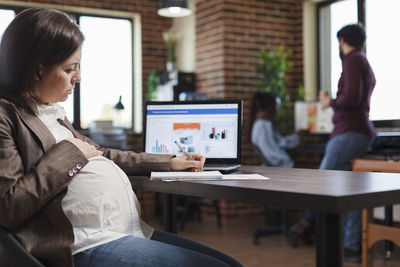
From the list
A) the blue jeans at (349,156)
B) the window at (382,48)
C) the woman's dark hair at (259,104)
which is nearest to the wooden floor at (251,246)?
the blue jeans at (349,156)

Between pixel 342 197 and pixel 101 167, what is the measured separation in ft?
2.24

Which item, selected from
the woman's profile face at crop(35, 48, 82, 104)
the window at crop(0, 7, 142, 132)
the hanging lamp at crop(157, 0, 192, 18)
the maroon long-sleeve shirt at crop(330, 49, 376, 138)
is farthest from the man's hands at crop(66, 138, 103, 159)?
the window at crop(0, 7, 142, 132)

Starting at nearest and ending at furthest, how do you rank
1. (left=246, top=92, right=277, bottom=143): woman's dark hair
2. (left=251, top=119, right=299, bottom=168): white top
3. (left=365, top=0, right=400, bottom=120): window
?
(left=251, top=119, right=299, bottom=168): white top
(left=246, top=92, right=277, bottom=143): woman's dark hair
(left=365, top=0, right=400, bottom=120): window

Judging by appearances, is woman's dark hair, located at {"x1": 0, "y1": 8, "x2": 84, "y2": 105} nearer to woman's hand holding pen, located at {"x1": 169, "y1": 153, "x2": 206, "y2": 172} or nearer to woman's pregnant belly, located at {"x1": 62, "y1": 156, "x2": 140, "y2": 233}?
woman's pregnant belly, located at {"x1": 62, "y1": 156, "x2": 140, "y2": 233}

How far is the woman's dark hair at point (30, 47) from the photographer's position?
1314 mm

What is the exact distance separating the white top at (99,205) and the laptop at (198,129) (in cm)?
63

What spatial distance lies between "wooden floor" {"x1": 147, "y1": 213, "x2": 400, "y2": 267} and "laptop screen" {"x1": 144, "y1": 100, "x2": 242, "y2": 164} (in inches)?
58.9

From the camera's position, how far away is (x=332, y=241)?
3.67 ft

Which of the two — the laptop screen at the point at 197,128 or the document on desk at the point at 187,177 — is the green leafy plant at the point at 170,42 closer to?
the laptop screen at the point at 197,128

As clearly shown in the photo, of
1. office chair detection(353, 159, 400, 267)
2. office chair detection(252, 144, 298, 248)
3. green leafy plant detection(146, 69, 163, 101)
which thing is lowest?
office chair detection(252, 144, 298, 248)

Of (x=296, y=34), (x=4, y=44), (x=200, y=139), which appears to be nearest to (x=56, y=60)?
(x=4, y=44)

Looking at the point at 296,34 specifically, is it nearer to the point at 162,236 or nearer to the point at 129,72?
the point at 129,72

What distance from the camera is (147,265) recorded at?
1202 mm

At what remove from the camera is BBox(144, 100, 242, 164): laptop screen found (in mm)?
2039
